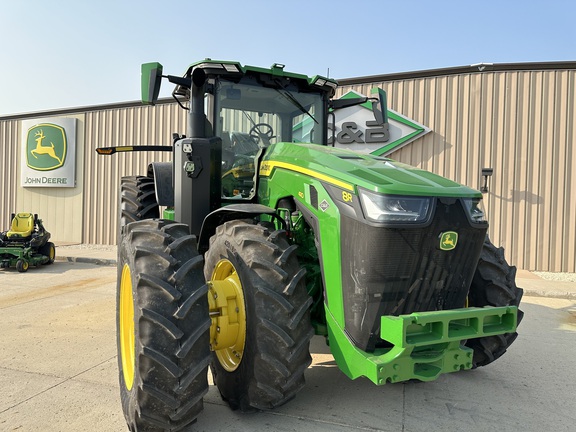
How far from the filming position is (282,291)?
2.73 metres

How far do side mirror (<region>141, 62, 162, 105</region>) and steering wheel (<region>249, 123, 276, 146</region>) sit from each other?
100 cm

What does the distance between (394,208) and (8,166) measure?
16.1 metres

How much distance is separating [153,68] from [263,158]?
111 cm

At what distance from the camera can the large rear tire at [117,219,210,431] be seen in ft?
8.12

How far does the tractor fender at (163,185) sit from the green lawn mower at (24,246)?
5626 mm

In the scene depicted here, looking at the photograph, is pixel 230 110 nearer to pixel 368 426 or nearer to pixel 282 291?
pixel 282 291

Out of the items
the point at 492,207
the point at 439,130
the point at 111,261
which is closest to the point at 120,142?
the point at 111,261

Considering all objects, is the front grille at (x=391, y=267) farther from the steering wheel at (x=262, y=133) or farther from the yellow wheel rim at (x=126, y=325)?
the steering wheel at (x=262, y=133)

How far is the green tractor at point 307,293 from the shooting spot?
252cm

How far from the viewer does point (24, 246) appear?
9516 millimetres

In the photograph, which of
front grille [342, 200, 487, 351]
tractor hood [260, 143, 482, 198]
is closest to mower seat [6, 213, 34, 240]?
tractor hood [260, 143, 482, 198]

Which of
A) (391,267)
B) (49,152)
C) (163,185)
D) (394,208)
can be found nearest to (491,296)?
(391,267)

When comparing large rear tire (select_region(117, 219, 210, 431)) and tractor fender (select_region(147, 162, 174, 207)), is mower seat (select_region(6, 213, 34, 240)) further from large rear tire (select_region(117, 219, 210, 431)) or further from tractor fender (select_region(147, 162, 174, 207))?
large rear tire (select_region(117, 219, 210, 431))

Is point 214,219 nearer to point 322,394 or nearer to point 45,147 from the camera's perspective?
point 322,394
